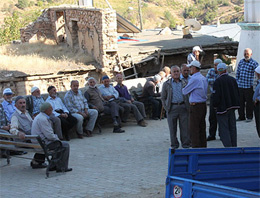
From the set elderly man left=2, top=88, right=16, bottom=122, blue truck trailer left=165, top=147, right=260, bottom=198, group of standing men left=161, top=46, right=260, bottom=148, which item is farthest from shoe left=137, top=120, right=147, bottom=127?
blue truck trailer left=165, top=147, right=260, bottom=198

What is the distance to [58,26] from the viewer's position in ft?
93.7

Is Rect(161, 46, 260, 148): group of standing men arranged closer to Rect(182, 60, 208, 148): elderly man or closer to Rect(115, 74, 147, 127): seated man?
Rect(182, 60, 208, 148): elderly man

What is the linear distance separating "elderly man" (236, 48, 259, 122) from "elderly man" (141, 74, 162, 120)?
7.69 ft

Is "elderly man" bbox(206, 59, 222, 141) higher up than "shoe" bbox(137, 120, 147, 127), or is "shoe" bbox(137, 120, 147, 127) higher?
"elderly man" bbox(206, 59, 222, 141)

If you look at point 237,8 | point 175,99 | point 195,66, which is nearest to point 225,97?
point 195,66

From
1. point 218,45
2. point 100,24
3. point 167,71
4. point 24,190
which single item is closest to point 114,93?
point 167,71

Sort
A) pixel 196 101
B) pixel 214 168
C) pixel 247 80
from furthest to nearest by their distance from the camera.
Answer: pixel 247 80
pixel 196 101
pixel 214 168

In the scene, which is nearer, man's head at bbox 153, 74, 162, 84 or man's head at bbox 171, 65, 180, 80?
man's head at bbox 171, 65, 180, 80

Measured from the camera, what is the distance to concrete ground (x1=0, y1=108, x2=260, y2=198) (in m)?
7.13

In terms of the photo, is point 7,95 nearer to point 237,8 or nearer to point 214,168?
point 214,168

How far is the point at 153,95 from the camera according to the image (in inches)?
521

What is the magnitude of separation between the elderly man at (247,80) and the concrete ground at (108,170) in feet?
1.17

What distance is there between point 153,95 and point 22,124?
5015mm

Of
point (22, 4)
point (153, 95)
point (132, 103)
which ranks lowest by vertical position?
point (132, 103)
